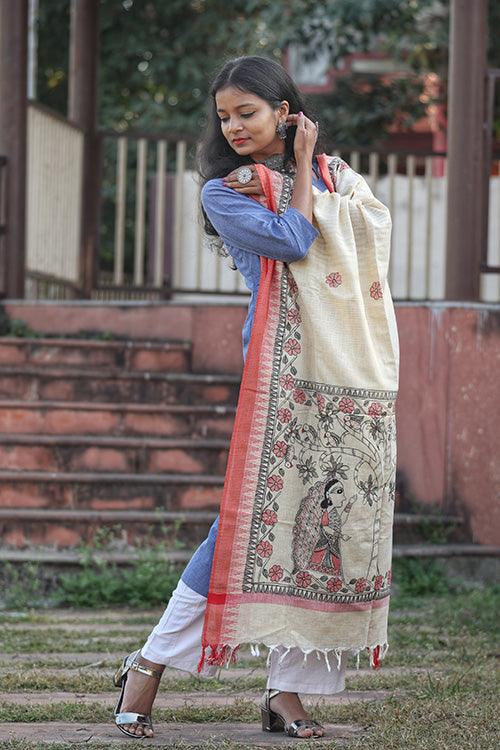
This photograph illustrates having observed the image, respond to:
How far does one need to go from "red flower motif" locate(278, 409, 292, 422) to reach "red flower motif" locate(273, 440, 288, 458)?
0.18 ft

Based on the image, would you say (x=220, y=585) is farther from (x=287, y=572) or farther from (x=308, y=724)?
(x=308, y=724)

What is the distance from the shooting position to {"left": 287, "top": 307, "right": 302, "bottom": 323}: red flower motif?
3.48 metres

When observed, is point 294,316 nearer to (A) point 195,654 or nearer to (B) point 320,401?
(B) point 320,401

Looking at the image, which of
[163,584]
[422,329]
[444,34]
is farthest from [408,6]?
[163,584]

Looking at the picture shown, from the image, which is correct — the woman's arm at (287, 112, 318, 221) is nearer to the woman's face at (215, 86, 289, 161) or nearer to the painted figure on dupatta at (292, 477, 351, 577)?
the woman's face at (215, 86, 289, 161)

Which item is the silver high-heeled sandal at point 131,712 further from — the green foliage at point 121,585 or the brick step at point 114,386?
the brick step at point 114,386

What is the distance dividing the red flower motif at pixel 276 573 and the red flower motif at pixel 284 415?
0.36 metres

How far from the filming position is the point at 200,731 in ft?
11.9

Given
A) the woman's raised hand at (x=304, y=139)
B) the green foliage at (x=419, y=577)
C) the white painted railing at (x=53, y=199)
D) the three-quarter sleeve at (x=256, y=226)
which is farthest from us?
the white painted railing at (x=53, y=199)

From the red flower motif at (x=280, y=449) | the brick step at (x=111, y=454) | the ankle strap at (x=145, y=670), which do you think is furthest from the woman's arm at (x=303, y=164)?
the brick step at (x=111, y=454)

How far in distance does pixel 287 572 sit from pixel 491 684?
109 cm

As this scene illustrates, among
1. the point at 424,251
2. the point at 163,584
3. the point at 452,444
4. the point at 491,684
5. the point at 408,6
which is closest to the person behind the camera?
the point at 491,684

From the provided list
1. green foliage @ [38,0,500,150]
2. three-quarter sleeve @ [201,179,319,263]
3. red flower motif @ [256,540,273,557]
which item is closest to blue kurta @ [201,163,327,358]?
three-quarter sleeve @ [201,179,319,263]

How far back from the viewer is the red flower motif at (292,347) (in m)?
3.47
